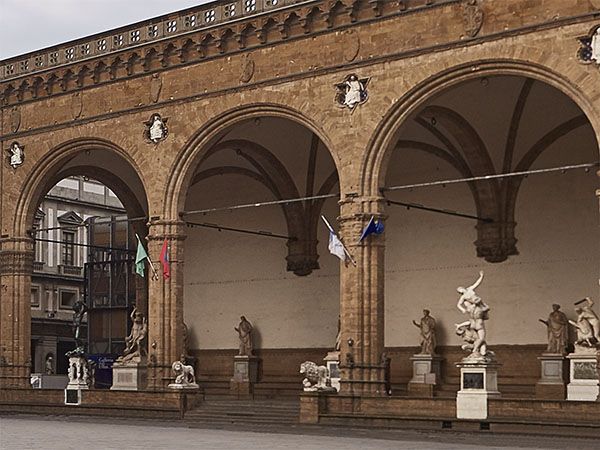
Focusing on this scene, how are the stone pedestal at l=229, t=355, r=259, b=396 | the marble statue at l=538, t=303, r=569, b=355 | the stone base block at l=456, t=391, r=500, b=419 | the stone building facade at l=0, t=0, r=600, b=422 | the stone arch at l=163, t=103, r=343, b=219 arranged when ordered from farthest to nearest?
the stone pedestal at l=229, t=355, r=259, b=396
the marble statue at l=538, t=303, r=569, b=355
the stone arch at l=163, t=103, r=343, b=219
the stone building facade at l=0, t=0, r=600, b=422
the stone base block at l=456, t=391, r=500, b=419

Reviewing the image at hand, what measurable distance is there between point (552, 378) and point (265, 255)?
35.2 ft

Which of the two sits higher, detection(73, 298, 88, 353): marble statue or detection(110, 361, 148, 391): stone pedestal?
detection(73, 298, 88, 353): marble statue

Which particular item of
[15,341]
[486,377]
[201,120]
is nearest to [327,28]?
[201,120]

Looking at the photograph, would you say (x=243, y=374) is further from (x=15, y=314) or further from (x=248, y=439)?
(x=248, y=439)

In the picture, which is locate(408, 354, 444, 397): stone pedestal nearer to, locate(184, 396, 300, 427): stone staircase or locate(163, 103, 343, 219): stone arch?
locate(184, 396, 300, 427): stone staircase

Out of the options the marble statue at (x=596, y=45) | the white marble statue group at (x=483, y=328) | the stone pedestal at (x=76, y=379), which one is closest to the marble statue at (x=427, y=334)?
the white marble statue group at (x=483, y=328)

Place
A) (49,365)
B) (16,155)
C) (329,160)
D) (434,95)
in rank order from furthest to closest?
(49,365) < (16,155) < (329,160) < (434,95)

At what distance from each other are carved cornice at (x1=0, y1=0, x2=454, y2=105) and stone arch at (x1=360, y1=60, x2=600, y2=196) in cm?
159

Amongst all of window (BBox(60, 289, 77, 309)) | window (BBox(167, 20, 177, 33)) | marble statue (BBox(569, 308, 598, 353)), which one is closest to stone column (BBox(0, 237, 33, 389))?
window (BBox(167, 20, 177, 33))

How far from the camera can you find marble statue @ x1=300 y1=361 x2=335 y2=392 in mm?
25266

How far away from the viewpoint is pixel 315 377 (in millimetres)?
25422

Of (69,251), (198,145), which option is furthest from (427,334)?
(69,251)

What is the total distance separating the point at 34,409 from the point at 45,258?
20.9 m

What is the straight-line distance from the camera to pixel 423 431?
908 inches
